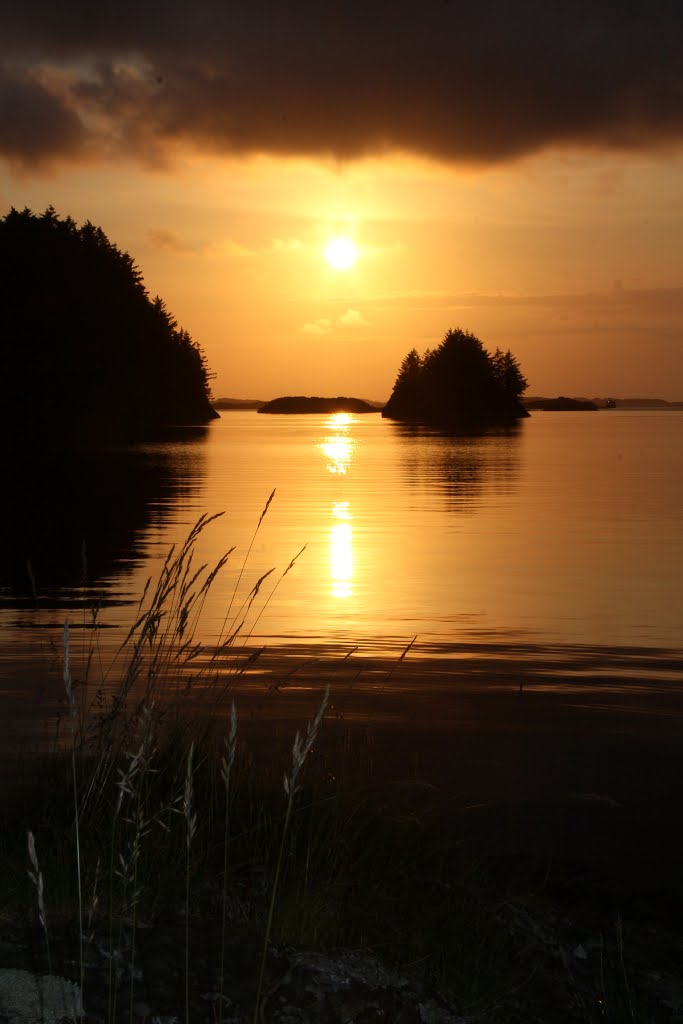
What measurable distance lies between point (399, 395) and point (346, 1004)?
616ft

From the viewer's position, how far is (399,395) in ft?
626

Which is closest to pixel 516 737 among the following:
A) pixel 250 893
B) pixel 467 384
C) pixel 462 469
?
pixel 250 893

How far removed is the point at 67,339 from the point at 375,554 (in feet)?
155

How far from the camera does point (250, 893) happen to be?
4.89 m

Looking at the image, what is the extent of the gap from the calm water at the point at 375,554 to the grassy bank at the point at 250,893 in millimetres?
850

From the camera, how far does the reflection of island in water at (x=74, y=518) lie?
15852 millimetres

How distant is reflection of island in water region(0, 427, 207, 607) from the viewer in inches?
624

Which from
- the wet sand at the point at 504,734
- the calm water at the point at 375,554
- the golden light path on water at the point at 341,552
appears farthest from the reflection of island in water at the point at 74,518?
the golden light path on water at the point at 341,552

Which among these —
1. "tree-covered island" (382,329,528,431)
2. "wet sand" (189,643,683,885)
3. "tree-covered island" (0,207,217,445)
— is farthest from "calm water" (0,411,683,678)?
"tree-covered island" (382,329,528,431)

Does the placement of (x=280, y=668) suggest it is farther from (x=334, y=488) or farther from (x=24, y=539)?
(x=334, y=488)

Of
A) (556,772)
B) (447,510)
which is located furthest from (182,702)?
(447,510)

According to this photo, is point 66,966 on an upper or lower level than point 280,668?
upper

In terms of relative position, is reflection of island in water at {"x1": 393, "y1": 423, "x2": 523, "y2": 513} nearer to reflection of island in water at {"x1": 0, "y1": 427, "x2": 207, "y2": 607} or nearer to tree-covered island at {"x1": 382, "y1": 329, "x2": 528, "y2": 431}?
reflection of island in water at {"x1": 0, "y1": 427, "x2": 207, "y2": 607}

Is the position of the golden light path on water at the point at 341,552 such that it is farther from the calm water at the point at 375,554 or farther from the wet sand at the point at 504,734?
the wet sand at the point at 504,734
